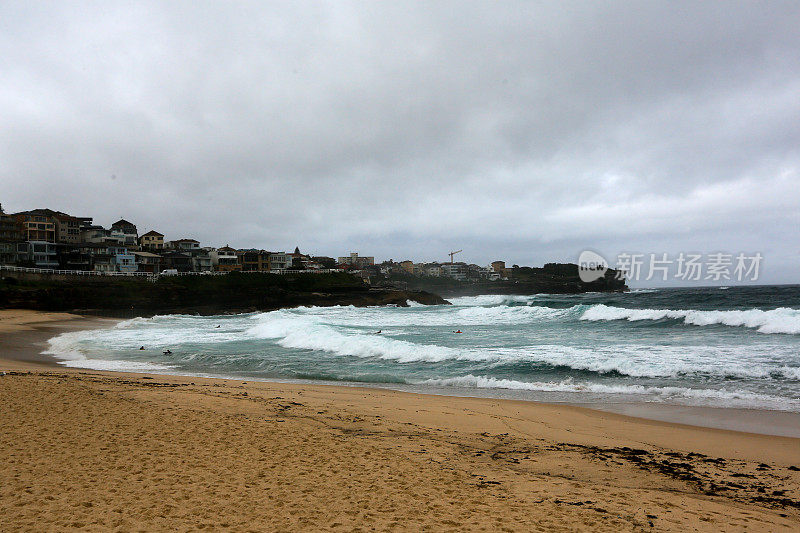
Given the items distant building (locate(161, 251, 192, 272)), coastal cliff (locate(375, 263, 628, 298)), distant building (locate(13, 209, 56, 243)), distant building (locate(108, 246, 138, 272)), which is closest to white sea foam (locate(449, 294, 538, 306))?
coastal cliff (locate(375, 263, 628, 298))

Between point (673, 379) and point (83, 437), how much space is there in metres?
14.3

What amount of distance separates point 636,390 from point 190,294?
52.0 m

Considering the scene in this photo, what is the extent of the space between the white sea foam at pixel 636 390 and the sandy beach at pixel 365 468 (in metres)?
2.81

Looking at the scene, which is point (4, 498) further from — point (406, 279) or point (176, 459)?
point (406, 279)

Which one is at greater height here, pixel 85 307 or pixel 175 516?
pixel 175 516

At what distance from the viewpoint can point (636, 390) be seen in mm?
12156

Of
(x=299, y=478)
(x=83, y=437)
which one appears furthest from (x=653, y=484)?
(x=83, y=437)

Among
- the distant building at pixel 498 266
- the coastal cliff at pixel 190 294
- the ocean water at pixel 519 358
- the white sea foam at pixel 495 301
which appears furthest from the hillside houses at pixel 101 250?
the distant building at pixel 498 266

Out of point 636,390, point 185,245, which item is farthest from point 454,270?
point 636,390

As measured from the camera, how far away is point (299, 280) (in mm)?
64625

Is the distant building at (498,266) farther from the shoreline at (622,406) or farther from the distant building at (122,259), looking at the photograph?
the shoreline at (622,406)

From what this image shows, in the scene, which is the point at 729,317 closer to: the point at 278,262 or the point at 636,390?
the point at 636,390

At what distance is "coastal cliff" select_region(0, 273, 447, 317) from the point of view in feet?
148

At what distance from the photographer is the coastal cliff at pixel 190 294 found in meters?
45.0
